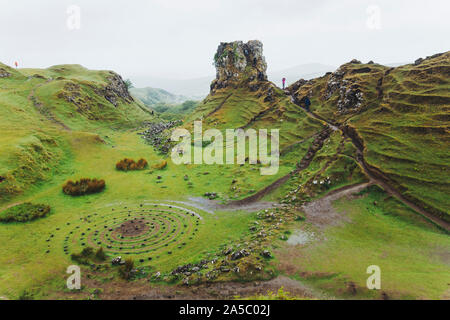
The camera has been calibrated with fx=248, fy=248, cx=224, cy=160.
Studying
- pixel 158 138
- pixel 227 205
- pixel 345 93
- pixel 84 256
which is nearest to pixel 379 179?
pixel 227 205

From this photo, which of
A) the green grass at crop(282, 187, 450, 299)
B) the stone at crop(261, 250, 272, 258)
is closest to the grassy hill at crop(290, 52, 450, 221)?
the green grass at crop(282, 187, 450, 299)

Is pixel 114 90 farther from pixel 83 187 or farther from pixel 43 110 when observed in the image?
pixel 83 187

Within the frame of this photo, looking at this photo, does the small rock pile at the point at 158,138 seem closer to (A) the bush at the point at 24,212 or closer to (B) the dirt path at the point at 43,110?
(B) the dirt path at the point at 43,110

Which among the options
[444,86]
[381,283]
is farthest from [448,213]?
[444,86]

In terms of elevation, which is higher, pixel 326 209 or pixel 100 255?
pixel 326 209

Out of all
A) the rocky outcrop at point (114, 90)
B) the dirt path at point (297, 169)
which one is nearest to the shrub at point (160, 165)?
the dirt path at point (297, 169)

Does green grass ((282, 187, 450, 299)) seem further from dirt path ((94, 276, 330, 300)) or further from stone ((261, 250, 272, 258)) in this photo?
stone ((261, 250, 272, 258))
